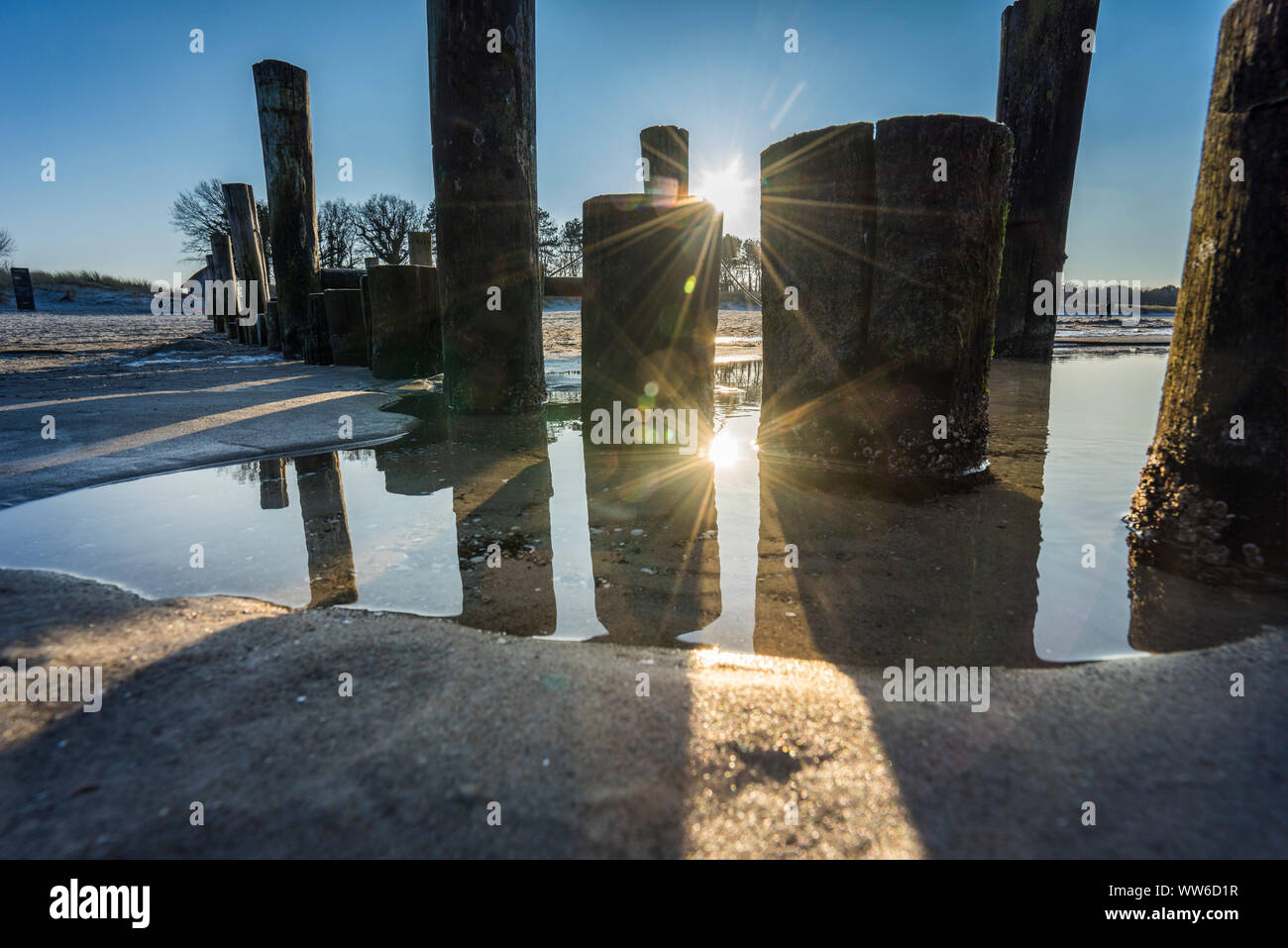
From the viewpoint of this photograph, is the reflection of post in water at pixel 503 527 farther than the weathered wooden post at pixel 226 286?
No

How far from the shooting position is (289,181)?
352 inches

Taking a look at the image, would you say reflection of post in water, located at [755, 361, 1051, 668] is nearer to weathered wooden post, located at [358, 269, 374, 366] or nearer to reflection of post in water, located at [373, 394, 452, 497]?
reflection of post in water, located at [373, 394, 452, 497]

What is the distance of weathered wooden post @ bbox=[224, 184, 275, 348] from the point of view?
12.1 m

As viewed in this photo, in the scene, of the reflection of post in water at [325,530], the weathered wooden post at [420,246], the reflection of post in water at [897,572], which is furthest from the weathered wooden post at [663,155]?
the weathered wooden post at [420,246]

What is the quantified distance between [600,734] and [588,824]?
0.78 ft

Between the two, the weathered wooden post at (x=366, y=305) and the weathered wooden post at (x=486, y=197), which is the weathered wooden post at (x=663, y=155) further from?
the weathered wooden post at (x=366, y=305)

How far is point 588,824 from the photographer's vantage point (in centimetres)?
109

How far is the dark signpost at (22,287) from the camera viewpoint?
26469 millimetres

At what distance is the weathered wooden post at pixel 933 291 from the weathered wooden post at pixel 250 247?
37.5 ft

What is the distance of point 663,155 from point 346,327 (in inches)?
196

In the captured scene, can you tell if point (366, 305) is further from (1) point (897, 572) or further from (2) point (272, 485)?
(1) point (897, 572)

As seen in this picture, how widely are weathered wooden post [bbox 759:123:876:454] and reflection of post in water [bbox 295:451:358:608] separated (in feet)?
8.15

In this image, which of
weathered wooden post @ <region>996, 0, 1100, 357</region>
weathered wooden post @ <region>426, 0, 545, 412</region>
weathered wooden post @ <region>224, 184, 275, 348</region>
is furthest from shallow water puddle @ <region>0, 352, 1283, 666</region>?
weathered wooden post @ <region>224, 184, 275, 348</region>

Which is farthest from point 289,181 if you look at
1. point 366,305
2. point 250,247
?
point 250,247
